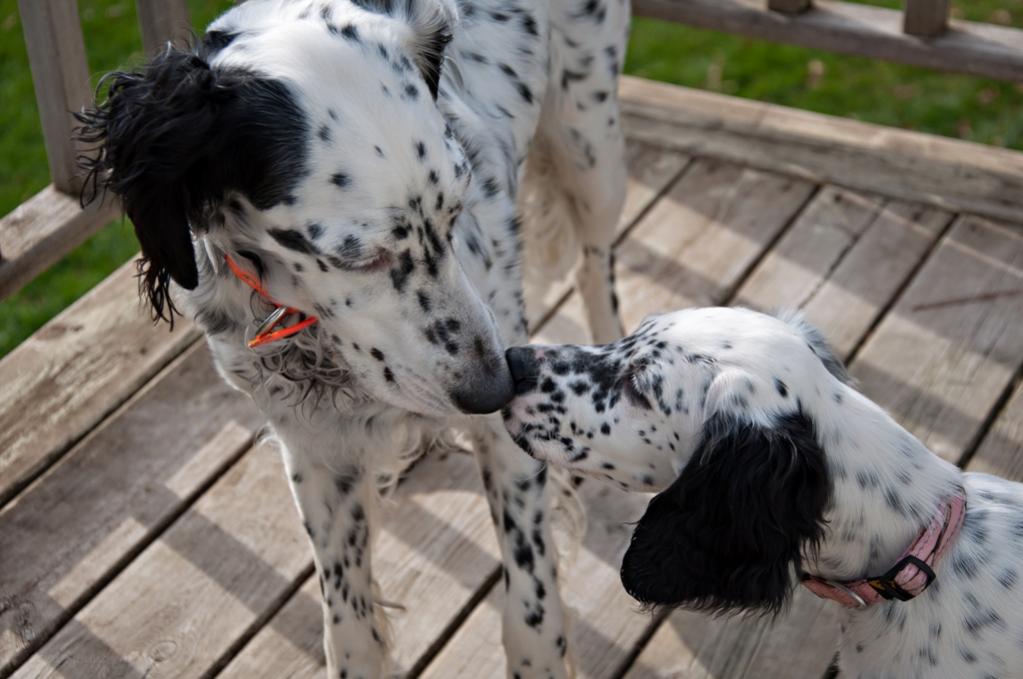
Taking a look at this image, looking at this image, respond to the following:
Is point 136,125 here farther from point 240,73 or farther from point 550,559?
point 550,559

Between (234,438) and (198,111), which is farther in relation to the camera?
(234,438)

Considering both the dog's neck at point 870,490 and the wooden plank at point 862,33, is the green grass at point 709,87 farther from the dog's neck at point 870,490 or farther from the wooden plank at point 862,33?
the dog's neck at point 870,490

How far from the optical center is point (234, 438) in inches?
146

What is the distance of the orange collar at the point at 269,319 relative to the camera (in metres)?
2.40

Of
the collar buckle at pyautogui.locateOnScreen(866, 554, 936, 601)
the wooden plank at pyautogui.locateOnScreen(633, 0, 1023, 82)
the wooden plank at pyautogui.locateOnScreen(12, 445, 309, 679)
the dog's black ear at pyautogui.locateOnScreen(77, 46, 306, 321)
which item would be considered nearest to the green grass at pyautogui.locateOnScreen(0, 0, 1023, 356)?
the wooden plank at pyautogui.locateOnScreen(633, 0, 1023, 82)

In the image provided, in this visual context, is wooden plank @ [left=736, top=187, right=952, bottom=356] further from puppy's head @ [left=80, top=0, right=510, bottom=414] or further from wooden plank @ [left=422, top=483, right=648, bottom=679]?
puppy's head @ [left=80, top=0, right=510, bottom=414]

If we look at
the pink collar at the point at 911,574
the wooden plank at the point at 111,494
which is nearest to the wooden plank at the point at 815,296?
the pink collar at the point at 911,574

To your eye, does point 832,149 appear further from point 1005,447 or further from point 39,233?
point 39,233

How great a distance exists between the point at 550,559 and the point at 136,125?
127 centimetres

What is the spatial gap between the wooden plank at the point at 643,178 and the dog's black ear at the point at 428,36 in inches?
66.7

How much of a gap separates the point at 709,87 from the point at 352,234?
367cm

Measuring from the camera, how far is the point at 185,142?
213 cm

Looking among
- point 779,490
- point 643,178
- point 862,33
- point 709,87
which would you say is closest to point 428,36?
point 779,490

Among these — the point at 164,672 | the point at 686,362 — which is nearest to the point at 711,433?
the point at 686,362
